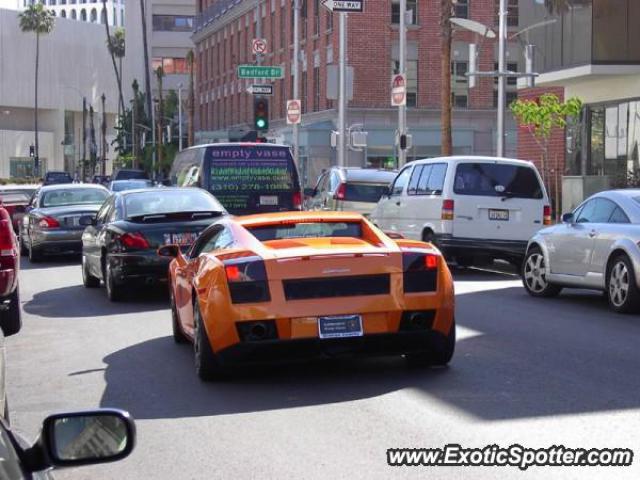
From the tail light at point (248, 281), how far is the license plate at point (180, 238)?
20.5 ft

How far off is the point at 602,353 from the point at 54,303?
27.5 feet

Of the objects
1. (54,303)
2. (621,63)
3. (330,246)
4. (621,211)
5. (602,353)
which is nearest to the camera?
(330,246)

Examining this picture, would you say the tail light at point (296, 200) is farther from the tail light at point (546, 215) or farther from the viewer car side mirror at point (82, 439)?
the viewer car side mirror at point (82, 439)

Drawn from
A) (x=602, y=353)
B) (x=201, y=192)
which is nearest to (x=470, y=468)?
(x=602, y=353)

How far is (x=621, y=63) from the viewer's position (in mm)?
29281

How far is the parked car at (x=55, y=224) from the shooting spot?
902 inches

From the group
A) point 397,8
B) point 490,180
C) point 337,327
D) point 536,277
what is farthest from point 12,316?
point 397,8

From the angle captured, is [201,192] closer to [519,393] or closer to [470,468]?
[519,393]

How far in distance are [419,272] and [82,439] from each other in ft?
19.5

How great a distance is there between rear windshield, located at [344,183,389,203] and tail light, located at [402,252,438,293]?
56.9 feet

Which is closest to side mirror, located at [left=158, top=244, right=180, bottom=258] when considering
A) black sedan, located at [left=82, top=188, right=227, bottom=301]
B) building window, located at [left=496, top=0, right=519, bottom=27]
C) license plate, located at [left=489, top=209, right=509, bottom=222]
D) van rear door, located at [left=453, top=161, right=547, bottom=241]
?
black sedan, located at [left=82, top=188, right=227, bottom=301]

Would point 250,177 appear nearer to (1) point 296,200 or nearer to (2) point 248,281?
(1) point 296,200

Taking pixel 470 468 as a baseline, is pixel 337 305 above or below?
above

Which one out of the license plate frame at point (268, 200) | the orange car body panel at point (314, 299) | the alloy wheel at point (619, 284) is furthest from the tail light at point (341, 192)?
the orange car body panel at point (314, 299)
